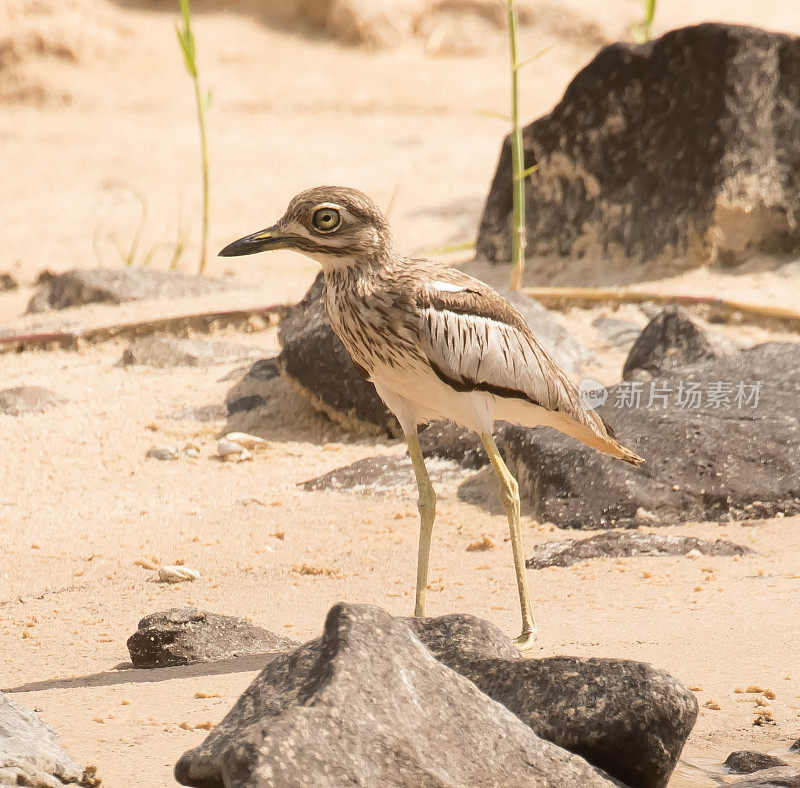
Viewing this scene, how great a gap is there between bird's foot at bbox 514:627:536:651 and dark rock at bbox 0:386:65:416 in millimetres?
3470

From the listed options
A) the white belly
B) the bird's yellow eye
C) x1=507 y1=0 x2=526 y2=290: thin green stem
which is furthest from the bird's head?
x1=507 y1=0 x2=526 y2=290: thin green stem

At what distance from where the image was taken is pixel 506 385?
146 inches

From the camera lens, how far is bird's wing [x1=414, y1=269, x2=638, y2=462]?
3488 millimetres

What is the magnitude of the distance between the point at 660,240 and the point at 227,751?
5927 millimetres

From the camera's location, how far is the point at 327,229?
3451 millimetres

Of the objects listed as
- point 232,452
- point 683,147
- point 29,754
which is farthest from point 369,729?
point 683,147

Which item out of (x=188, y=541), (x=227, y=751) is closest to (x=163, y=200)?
(x=188, y=541)

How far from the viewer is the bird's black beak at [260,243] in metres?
3.46

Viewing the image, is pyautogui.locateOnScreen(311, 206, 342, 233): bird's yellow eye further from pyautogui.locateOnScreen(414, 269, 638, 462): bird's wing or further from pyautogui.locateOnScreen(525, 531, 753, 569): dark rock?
pyautogui.locateOnScreen(525, 531, 753, 569): dark rock

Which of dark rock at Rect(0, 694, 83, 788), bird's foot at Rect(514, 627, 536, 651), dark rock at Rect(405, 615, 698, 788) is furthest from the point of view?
bird's foot at Rect(514, 627, 536, 651)

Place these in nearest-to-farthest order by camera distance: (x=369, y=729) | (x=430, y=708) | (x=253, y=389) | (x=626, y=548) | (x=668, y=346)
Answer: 1. (x=369, y=729)
2. (x=430, y=708)
3. (x=626, y=548)
4. (x=668, y=346)
5. (x=253, y=389)

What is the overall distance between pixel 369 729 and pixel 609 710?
549mm

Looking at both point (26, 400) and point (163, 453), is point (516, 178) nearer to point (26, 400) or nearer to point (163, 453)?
point (163, 453)

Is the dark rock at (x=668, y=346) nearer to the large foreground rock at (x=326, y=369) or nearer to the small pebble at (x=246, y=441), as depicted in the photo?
the large foreground rock at (x=326, y=369)
